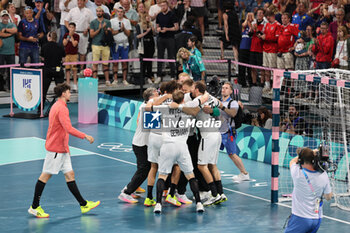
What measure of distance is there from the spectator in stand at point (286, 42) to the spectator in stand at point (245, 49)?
45.2 inches

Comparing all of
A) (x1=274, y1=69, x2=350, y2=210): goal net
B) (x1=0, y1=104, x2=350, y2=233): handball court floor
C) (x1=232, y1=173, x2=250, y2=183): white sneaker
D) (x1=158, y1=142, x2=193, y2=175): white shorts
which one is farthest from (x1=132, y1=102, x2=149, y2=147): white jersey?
(x1=232, y1=173, x2=250, y2=183): white sneaker

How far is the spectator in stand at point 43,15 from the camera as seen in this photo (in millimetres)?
22312

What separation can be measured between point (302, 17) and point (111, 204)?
429 inches

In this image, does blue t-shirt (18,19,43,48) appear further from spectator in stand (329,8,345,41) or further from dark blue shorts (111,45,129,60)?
spectator in stand (329,8,345,41)

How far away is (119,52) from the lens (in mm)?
22656

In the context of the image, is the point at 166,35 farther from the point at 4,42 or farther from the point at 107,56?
the point at 4,42

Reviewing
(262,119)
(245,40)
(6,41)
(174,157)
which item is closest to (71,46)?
(6,41)

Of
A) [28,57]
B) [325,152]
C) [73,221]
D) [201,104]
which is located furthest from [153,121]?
[28,57]

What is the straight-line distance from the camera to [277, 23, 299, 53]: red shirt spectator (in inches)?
792

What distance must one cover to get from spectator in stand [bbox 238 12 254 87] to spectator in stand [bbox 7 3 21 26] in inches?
281

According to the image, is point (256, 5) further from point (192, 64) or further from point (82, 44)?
point (192, 64)

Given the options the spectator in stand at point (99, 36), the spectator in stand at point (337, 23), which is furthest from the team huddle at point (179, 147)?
the spectator in stand at point (99, 36)

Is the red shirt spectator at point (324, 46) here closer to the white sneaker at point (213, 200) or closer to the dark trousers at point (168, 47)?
the dark trousers at point (168, 47)

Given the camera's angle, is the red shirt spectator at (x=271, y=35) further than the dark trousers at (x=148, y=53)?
No
